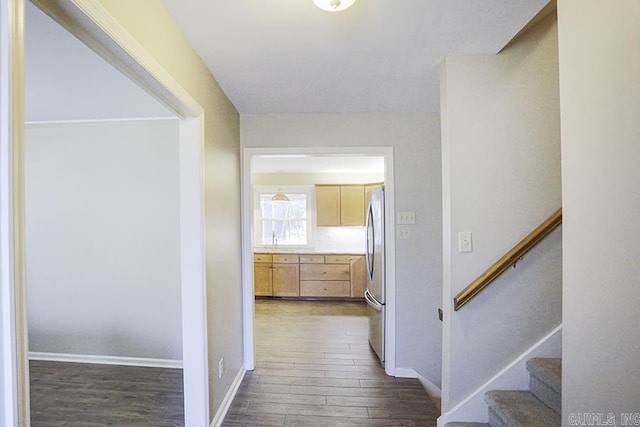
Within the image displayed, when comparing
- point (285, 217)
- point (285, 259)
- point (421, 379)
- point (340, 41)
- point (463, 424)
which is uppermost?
point (340, 41)

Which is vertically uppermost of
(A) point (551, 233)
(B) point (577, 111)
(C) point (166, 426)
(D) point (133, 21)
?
(D) point (133, 21)

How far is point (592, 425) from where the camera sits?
2.98 feet

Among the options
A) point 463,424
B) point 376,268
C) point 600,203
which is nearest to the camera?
point 600,203

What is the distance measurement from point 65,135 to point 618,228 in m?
3.96

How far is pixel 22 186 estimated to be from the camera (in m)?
0.68

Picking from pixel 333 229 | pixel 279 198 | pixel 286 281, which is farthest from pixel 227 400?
pixel 333 229

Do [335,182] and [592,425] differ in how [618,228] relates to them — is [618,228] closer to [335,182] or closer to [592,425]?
[592,425]

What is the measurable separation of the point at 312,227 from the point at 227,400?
149 inches

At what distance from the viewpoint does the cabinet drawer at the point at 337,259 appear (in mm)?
4992

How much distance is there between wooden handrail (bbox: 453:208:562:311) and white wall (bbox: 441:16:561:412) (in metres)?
0.08

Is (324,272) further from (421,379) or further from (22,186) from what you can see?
(22,186)

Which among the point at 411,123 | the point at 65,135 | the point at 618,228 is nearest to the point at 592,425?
the point at 618,228

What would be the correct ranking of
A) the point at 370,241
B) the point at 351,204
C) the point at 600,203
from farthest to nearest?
the point at 351,204, the point at 370,241, the point at 600,203

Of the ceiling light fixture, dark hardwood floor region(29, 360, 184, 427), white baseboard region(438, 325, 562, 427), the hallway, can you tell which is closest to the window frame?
the hallway
